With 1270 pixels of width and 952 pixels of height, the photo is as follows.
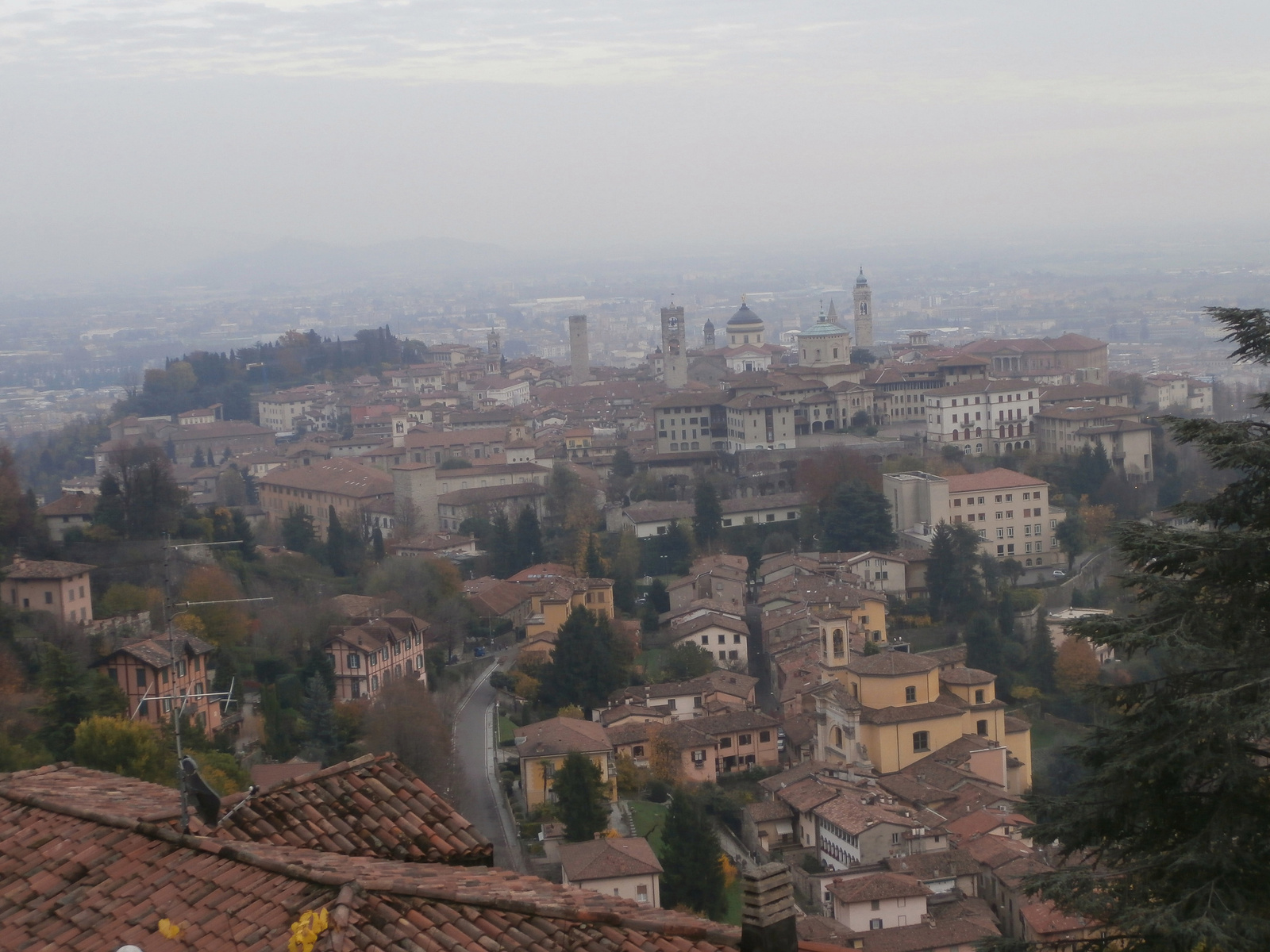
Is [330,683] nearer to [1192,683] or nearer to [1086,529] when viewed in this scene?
[1192,683]

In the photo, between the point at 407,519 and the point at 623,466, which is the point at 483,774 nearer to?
the point at 407,519

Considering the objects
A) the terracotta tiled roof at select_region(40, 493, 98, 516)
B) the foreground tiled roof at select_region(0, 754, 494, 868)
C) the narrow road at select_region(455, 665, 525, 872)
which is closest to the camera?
the foreground tiled roof at select_region(0, 754, 494, 868)

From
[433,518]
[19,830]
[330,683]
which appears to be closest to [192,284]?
[433,518]

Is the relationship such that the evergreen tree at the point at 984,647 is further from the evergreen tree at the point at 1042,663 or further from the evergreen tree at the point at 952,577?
the evergreen tree at the point at 952,577

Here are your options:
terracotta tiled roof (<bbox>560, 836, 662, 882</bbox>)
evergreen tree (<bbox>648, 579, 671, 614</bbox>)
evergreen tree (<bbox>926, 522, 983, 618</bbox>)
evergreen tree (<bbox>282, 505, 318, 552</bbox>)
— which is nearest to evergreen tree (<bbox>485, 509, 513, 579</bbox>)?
evergreen tree (<bbox>282, 505, 318, 552</bbox>)

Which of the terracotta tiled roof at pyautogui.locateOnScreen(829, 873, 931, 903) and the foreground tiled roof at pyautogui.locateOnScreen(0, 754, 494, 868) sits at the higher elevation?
the foreground tiled roof at pyautogui.locateOnScreen(0, 754, 494, 868)

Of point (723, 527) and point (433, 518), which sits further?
point (433, 518)

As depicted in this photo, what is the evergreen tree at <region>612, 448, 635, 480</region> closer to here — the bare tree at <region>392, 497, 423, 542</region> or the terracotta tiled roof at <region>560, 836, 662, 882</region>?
the bare tree at <region>392, 497, 423, 542</region>

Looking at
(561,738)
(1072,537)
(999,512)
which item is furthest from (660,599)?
(1072,537)
